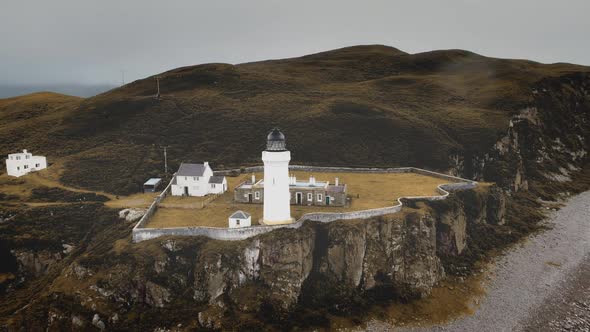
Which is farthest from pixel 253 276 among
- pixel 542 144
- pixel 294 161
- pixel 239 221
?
pixel 542 144

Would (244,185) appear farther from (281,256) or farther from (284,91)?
(284,91)

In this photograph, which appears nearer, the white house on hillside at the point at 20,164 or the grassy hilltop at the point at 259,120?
the white house on hillside at the point at 20,164

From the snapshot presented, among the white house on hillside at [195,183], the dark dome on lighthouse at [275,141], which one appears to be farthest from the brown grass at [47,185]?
the dark dome on lighthouse at [275,141]

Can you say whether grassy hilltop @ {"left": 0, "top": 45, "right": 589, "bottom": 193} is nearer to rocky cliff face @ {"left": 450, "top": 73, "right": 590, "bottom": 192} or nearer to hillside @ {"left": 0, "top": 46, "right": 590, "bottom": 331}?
hillside @ {"left": 0, "top": 46, "right": 590, "bottom": 331}

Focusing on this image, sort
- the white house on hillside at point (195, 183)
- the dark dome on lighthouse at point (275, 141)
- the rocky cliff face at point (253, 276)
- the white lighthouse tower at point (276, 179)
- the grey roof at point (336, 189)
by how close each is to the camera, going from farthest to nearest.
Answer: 1. the white house on hillside at point (195, 183)
2. the grey roof at point (336, 189)
3. the white lighthouse tower at point (276, 179)
4. the dark dome on lighthouse at point (275, 141)
5. the rocky cliff face at point (253, 276)

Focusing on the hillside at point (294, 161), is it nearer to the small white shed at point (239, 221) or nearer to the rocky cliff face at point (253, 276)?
the rocky cliff face at point (253, 276)

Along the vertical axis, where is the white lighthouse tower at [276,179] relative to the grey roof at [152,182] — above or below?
above

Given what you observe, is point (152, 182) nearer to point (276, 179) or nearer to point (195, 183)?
point (195, 183)

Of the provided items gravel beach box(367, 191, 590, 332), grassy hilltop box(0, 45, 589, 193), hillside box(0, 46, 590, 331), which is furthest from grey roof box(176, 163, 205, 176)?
gravel beach box(367, 191, 590, 332)
